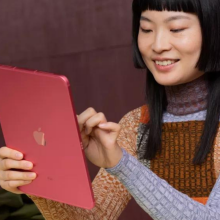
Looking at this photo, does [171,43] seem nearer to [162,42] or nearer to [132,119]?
[162,42]

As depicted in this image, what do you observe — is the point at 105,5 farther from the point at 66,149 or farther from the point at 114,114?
the point at 66,149

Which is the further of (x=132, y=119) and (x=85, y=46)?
(x=85, y=46)

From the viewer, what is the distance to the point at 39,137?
98 cm

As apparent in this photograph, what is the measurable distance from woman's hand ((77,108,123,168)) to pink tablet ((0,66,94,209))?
0.08 metres

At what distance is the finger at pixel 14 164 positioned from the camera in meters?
1.02

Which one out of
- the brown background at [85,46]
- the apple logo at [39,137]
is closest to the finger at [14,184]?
the apple logo at [39,137]

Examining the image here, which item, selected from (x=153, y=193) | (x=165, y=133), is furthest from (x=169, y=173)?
(x=153, y=193)

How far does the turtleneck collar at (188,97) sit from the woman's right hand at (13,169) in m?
0.49

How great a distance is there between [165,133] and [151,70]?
0.20 metres

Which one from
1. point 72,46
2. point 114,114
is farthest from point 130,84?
point 72,46

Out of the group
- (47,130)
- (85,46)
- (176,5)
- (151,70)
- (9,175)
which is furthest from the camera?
(85,46)

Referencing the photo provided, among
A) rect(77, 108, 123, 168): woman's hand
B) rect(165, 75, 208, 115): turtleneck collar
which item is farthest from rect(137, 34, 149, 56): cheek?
rect(77, 108, 123, 168): woman's hand

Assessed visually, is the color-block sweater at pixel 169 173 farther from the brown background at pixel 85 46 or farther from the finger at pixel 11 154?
the brown background at pixel 85 46

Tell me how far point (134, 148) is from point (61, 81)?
1.98 ft
